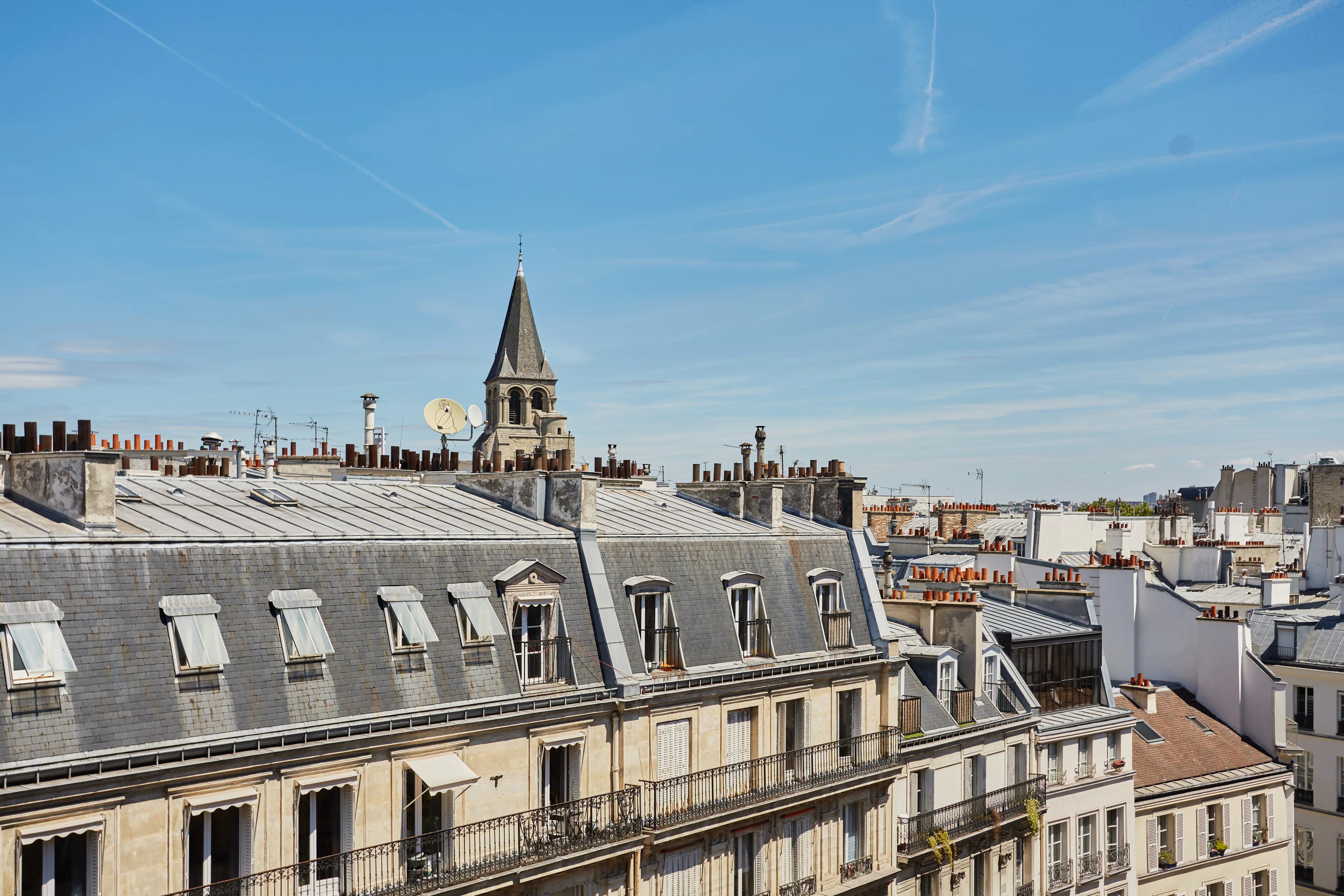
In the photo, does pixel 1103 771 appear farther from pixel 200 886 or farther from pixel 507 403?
pixel 507 403

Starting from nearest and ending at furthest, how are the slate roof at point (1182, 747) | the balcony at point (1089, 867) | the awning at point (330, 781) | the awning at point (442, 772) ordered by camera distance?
1. the awning at point (330, 781)
2. the awning at point (442, 772)
3. the balcony at point (1089, 867)
4. the slate roof at point (1182, 747)

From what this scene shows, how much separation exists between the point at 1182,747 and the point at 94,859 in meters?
33.9

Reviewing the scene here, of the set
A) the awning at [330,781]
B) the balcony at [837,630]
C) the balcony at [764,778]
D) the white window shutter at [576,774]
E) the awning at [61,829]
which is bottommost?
the balcony at [764,778]

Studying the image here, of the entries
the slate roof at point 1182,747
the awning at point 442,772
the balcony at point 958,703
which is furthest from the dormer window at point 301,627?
the slate roof at point 1182,747

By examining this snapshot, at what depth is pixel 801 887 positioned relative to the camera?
26.9m

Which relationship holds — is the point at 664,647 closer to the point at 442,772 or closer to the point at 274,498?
the point at 442,772

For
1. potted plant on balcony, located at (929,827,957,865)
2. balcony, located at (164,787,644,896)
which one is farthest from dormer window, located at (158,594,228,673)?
potted plant on balcony, located at (929,827,957,865)

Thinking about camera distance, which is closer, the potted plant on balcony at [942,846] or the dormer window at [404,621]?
the dormer window at [404,621]

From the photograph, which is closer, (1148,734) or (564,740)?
(564,740)

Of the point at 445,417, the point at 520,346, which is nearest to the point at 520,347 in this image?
the point at 520,346

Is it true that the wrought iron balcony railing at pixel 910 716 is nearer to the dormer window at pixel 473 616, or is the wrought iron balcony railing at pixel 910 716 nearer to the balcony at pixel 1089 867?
the balcony at pixel 1089 867

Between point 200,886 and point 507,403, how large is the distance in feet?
288

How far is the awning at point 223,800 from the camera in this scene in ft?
55.4

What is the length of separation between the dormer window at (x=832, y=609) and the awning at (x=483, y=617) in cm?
946
